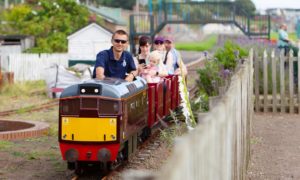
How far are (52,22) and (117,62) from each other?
44.3 meters

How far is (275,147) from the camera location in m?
13.0

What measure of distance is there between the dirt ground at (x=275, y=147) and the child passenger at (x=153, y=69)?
1997mm

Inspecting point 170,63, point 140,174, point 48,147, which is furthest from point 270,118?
point 140,174

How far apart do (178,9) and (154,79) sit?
4052 centimetres

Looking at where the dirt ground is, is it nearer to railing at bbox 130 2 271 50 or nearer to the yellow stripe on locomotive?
the yellow stripe on locomotive

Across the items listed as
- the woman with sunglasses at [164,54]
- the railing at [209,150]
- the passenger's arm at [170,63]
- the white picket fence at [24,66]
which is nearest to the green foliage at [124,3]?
the white picket fence at [24,66]

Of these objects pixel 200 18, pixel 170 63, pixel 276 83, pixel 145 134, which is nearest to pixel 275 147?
pixel 145 134

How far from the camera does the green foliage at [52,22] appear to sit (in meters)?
52.5

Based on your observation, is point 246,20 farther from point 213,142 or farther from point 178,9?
point 213,142

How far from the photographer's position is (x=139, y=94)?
38.9 ft

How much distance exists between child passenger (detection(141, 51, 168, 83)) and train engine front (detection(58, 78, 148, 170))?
10.4ft

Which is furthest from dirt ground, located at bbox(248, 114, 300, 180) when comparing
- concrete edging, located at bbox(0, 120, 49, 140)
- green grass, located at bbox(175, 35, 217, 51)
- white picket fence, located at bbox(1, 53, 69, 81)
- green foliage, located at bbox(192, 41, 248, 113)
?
green grass, located at bbox(175, 35, 217, 51)

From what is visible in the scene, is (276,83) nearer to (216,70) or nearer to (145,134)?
(216,70)

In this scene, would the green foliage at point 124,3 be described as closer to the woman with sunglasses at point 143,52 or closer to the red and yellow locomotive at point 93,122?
the woman with sunglasses at point 143,52
